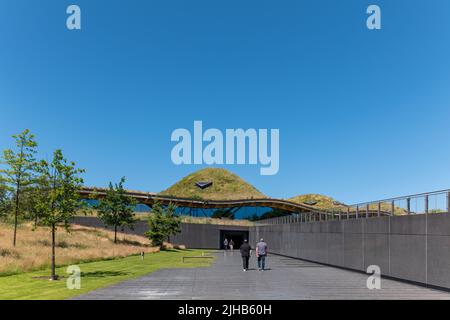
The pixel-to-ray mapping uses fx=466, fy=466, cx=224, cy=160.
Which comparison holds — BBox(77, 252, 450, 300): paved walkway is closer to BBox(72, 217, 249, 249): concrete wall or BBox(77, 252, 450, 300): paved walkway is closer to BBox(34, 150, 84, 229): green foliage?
BBox(34, 150, 84, 229): green foliage

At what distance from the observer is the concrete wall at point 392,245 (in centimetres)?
1767

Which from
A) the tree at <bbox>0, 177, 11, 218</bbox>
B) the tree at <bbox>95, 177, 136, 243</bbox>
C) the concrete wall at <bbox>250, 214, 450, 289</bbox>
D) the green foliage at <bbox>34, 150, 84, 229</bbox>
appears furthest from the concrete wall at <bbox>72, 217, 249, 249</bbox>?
the green foliage at <bbox>34, 150, 84, 229</bbox>

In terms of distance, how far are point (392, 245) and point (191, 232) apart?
51.9 m

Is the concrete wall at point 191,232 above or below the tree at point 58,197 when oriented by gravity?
below

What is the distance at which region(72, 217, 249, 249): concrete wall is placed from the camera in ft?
229

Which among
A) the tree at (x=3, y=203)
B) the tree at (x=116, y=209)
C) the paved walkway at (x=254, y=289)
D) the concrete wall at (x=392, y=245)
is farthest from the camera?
the tree at (x=116, y=209)

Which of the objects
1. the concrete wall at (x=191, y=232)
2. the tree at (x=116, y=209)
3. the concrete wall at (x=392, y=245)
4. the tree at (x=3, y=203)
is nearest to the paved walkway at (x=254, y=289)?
the concrete wall at (x=392, y=245)

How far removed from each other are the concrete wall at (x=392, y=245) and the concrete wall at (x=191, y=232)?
35953 millimetres

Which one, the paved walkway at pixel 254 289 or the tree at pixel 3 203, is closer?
the paved walkway at pixel 254 289

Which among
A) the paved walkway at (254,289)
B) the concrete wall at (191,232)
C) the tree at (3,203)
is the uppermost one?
the tree at (3,203)

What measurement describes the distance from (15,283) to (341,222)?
62.7 ft

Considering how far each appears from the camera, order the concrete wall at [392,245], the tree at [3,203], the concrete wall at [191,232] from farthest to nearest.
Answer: the concrete wall at [191,232]
the tree at [3,203]
the concrete wall at [392,245]

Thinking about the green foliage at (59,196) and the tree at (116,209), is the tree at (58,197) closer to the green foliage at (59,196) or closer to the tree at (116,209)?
the green foliage at (59,196)
